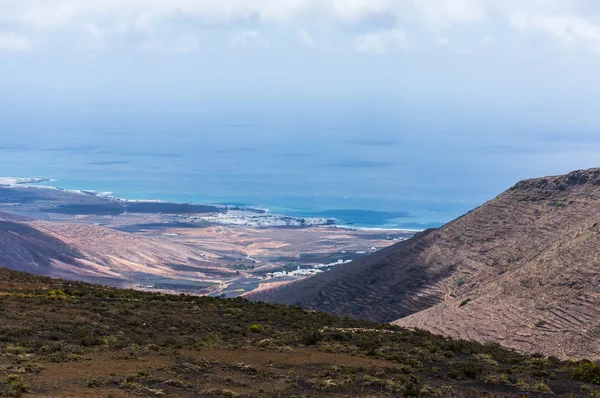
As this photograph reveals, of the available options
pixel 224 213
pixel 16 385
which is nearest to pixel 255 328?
pixel 16 385

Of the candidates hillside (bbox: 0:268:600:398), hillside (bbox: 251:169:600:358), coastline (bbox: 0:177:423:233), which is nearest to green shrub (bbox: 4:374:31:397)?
hillside (bbox: 0:268:600:398)

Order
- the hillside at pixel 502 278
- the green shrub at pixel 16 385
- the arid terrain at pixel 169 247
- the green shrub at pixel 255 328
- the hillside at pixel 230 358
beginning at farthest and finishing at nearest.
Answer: the arid terrain at pixel 169 247 → the hillside at pixel 502 278 → the green shrub at pixel 255 328 → the hillside at pixel 230 358 → the green shrub at pixel 16 385

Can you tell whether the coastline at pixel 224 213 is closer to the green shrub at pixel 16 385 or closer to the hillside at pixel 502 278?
the hillside at pixel 502 278

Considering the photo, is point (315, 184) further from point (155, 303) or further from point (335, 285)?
point (155, 303)

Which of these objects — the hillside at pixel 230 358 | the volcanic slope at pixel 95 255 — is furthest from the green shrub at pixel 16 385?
the volcanic slope at pixel 95 255

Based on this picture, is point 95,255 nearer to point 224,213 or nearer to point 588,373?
point 224,213

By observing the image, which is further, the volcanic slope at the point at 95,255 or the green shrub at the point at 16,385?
the volcanic slope at the point at 95,255
